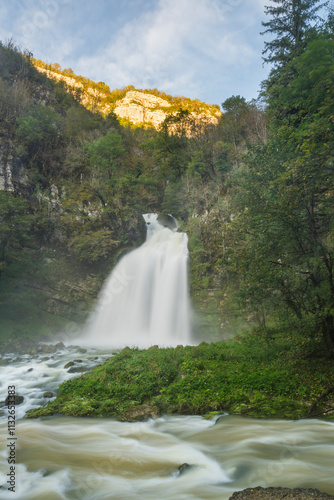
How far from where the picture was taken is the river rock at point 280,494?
9.04ft

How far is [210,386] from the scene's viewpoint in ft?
25.7

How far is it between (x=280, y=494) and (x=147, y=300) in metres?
20.8

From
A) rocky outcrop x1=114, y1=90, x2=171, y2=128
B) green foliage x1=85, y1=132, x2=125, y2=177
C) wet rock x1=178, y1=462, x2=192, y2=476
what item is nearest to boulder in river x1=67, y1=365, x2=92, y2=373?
wet rock x1=178, y1=462, x2=192, y2=476

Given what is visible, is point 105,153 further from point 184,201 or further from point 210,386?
Result: point 210,386

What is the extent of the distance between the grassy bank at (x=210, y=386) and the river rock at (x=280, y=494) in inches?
136

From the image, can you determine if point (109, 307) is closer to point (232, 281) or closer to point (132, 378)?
point (232, 281)

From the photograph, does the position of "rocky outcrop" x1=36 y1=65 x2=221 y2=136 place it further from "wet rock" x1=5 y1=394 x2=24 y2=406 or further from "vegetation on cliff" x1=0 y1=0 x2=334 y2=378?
"wet rock" x1=5 y1=394 x2=24 y2=406

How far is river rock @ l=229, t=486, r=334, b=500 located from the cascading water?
1691 centimetres

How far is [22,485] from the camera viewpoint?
12.9 feet

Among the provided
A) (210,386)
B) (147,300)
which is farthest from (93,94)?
(210,386)

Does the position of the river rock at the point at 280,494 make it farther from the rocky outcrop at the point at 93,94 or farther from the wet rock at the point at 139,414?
the rocky outcrop at the point at 93,94

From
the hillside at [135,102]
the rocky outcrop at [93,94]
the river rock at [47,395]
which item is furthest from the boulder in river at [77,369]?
the hillside at [135,102]

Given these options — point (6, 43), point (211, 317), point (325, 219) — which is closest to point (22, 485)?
point (325, 219)

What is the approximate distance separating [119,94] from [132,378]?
92.1m
